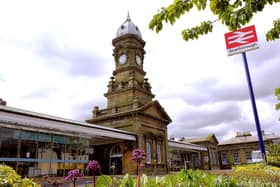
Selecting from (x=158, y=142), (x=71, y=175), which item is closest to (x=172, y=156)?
(x=158, y=142)

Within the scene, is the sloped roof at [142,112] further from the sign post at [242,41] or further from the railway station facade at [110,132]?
the sign post at [242,41]

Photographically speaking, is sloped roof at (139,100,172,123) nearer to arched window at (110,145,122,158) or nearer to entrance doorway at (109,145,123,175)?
arched window at (110,145,122,158)

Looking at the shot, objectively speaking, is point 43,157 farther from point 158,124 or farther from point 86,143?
point 158,124

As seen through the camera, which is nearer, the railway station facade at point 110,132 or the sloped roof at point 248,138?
the railway station facade at point 110,132

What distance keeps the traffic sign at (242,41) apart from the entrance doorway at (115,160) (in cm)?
1446

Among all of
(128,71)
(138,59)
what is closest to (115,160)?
(128,71)

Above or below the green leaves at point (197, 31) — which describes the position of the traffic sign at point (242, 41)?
above

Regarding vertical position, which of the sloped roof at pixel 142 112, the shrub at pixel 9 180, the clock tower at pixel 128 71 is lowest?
the shrub at pixel 9 180

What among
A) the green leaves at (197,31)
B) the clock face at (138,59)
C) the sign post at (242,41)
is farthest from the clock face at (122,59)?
the green leaves at (197,31)

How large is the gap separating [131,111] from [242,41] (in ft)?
42.2

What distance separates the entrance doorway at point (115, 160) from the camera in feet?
71.9

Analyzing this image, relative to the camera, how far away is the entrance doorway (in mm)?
21922

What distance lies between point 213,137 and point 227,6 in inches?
1772

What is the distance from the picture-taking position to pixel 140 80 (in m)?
27.4
